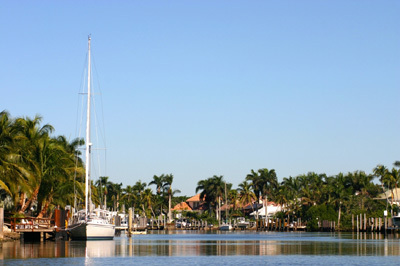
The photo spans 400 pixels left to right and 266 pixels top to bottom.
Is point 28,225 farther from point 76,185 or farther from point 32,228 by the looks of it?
point 76,185

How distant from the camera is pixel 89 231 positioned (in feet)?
227

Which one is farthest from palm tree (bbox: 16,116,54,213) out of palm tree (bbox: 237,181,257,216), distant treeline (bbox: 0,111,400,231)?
palm tree (bbox: 237,181,257,216)

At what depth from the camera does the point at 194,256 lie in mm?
50031

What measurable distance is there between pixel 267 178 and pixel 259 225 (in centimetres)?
1594

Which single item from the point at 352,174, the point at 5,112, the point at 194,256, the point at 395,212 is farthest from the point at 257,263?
the point at 352,174

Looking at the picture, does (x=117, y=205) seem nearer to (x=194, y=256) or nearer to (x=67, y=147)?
(x=67, y=147)

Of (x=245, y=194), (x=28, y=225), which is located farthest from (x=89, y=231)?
(x=245, y=194)

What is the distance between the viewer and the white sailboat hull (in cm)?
6862

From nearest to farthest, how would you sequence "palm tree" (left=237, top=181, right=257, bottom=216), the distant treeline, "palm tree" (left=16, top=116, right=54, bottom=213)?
1. the distant treeline
2. "palm tree" (left=16, top=116, right=54, bottom=213)
3. "palm tree" (left=237, top=181, right=257, bottom=216)

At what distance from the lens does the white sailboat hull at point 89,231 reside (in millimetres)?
68625

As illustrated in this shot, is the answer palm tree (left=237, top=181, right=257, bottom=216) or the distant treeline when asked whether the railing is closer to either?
the distant treeline

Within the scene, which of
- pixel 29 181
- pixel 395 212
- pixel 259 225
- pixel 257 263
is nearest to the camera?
pixel 257 263

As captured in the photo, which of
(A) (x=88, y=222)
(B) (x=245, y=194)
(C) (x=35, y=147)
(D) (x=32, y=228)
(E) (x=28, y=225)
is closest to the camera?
(A) (x=88, y=222)

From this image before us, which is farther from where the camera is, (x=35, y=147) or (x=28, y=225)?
(x=35, y=147)
